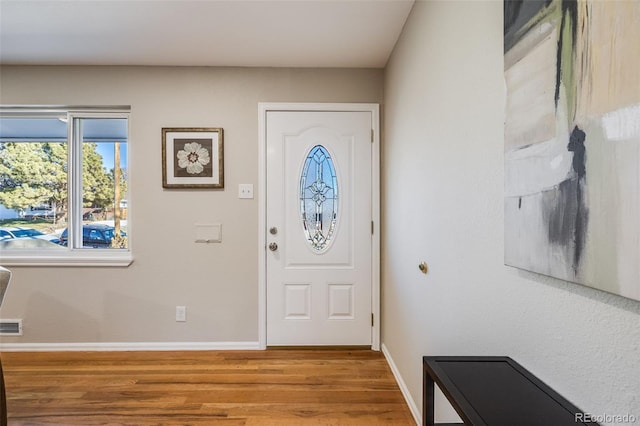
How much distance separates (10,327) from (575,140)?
3.89 meters

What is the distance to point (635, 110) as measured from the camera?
0.58 m

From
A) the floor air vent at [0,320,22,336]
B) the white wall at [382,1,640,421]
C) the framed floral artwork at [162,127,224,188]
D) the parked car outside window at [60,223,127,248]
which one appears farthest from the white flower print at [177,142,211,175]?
the floor air vent at [0,320,22,336]

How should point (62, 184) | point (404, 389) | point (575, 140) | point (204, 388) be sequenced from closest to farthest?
1. point (575, 140)
2. point (404, 389)
3. point (204, 388)
4. point (62, 184)

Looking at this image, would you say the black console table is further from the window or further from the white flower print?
the window

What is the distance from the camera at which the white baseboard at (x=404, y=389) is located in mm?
1889

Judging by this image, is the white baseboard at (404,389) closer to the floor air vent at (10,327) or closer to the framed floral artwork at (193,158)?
the framed floral artwork at (193,158)

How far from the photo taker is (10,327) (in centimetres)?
279

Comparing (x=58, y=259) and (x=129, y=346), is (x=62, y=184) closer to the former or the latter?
(x=58, y=259)

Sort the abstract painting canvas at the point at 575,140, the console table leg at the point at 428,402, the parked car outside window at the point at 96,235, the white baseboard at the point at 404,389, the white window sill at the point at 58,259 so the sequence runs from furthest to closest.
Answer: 1. the parked car outside window at the point at 96,235
2. the white window sill at the point at 58,259
3. the white baseboard at the point at 404,389
4. the console table leg at the point at 428,402
5. the abstract painting canvas at the point at 575,140

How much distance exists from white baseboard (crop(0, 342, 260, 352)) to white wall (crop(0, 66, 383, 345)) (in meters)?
0.03

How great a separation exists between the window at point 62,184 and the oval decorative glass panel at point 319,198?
60.1 inches

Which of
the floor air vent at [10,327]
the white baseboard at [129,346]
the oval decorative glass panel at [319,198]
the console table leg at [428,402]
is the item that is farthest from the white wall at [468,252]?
the floor air vent at [10,327]

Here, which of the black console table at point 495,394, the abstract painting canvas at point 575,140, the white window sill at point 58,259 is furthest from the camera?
the white window sill at point 58,259

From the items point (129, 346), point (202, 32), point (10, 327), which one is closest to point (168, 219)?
point (129, 346)
